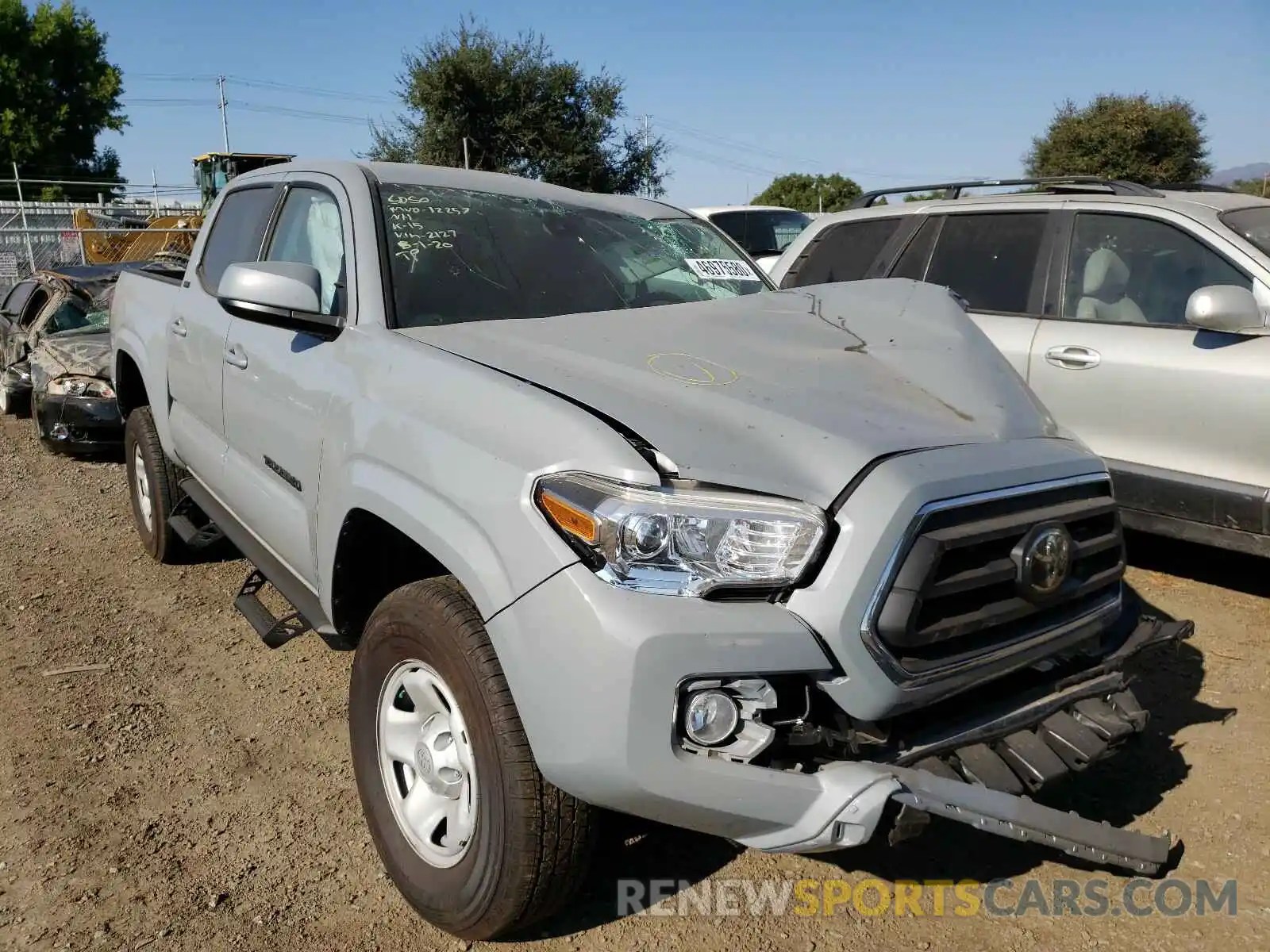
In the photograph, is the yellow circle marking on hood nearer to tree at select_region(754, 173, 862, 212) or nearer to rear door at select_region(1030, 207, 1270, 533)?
rear door at select_region(1030, 207, 1270, 533)

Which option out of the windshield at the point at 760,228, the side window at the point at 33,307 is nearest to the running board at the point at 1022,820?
the side window at the point at 33,307

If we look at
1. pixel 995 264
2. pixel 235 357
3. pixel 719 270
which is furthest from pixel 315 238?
pixel 995 264

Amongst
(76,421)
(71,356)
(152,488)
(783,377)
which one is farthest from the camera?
(71,356)

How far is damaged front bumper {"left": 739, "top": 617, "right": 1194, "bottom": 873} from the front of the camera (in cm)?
195

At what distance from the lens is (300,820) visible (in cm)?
300

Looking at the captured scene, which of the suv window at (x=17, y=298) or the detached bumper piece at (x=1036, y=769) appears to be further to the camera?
the suv window at (x=17, y=298)

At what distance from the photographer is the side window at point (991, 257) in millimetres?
5277

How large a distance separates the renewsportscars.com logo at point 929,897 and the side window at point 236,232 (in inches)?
113

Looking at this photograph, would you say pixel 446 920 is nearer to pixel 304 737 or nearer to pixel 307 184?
pixel 304 737

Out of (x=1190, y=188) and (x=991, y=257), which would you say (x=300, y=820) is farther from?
(x=1190, y=188)

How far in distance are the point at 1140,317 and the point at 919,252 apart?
4.49ft

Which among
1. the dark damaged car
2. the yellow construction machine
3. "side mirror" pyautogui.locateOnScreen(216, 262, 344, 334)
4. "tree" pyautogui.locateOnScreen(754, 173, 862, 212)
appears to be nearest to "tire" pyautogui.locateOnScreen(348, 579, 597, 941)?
"side mirror" pyautogui.locateOnScreen(216, 262, 344, 334)

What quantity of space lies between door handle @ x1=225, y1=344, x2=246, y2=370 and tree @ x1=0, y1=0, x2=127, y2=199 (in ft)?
145

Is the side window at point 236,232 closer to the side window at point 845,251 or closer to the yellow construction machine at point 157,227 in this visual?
the side window at point 845,251
